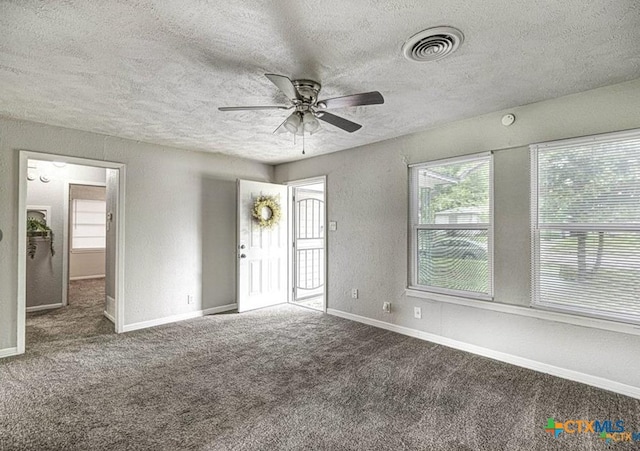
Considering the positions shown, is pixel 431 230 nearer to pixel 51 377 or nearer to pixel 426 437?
pixel 426 437

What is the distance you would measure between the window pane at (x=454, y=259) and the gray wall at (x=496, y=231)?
A: 0.17 metres

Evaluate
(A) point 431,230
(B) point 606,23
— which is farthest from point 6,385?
(B) point 606,23

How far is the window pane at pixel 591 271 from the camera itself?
8.13ft

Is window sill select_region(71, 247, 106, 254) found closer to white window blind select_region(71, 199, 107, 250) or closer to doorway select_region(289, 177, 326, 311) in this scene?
white window blind select_region(71, 199, 107, 250)

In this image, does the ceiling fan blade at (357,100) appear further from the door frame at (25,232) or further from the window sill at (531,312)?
the door frame at (25,232)

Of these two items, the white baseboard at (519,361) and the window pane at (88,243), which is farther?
the window pane at (88,243)

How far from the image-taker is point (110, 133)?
3.80m

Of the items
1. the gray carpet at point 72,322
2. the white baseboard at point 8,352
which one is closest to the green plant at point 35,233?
the gray carpet at point 72,322

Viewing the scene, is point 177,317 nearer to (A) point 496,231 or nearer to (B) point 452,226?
(B) point 452,226

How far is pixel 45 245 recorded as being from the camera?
17.3 ft

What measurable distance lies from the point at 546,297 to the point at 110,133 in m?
4.90

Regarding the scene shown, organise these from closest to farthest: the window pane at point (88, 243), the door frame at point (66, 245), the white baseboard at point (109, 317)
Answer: the white baseboard at point (109, 317)
the door frame at point (66, 245)
the window pane at point (88, 243)

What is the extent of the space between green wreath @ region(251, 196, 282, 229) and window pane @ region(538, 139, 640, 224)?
11.7 feet

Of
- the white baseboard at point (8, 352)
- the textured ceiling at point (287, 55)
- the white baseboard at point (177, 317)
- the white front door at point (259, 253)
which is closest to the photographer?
the textured ceiling at point (287, 55)
